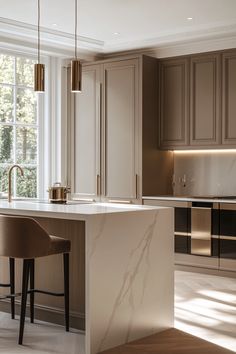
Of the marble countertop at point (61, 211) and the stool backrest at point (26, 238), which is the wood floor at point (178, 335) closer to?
the stool backrest at point (26, 238)

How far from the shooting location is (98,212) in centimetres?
371

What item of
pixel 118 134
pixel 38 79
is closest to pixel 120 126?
pixel 118 134

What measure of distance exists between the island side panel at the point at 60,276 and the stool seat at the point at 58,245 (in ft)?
0.69

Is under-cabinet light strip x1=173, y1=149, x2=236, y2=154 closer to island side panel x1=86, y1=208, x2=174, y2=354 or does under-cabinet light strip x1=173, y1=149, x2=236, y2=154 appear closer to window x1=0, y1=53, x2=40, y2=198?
window x1=0, y1=53, x2=40, y2=198

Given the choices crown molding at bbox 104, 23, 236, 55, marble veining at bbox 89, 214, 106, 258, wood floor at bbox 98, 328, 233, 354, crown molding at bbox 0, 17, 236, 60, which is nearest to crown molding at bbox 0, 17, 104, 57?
crown molding at bbox 0, 17, 236, 60

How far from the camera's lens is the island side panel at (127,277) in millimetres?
3637

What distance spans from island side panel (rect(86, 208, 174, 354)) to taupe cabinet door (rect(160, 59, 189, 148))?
2990mm

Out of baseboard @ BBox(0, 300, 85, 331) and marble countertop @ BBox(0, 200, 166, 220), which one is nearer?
marble countertop @ BBox(0, 200, 166, 220)

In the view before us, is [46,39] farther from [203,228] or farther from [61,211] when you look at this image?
[61,211]

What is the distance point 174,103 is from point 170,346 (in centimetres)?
385

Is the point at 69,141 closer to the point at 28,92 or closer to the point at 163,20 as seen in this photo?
the point at 28,92

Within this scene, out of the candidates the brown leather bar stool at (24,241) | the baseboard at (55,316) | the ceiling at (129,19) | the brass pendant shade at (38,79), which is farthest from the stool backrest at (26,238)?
the ceiling at (129,19)

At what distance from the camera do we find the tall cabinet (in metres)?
7.06

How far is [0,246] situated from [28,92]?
3.92 meters
